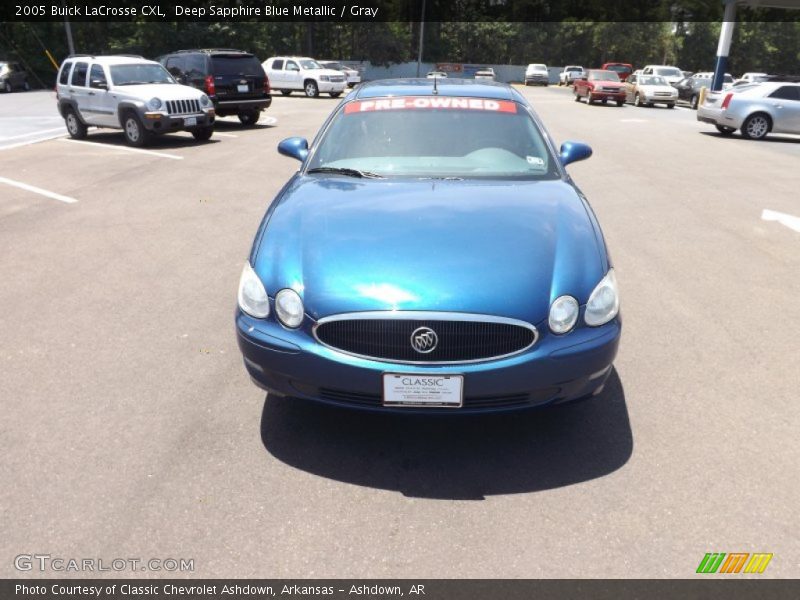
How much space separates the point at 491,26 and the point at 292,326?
78197 mm

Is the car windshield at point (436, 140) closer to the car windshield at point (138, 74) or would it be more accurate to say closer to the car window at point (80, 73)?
the car windshield at point (138, 74)

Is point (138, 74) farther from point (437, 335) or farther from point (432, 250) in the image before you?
point (437, 335)

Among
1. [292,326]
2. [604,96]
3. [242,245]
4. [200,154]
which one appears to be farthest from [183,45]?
[292,326]

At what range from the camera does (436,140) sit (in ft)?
14.8

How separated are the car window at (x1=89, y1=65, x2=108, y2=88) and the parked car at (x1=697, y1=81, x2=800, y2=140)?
15868 mm

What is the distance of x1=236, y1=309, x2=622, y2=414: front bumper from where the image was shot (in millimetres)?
2906

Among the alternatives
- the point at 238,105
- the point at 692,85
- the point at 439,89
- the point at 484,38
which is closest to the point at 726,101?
the point at 238,105

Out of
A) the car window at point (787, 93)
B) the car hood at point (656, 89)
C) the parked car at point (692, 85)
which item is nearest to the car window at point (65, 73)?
the car window at point (787, 93)

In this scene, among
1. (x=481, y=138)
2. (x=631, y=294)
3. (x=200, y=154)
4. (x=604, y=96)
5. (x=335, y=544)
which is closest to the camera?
(x=335, y=544)

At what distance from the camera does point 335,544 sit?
2.66 metres

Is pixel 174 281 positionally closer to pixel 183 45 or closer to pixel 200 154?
pixel 200 154

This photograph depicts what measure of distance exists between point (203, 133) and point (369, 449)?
1346 centimetres

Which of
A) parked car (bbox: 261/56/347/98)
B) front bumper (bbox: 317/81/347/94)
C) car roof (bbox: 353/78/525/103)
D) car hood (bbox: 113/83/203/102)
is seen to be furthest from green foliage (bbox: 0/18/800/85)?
car roof (bbox: 353/78/525/103)

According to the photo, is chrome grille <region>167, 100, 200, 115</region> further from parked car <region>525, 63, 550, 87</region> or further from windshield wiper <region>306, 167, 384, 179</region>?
parked car <region>525, 63, 550, 87</region>
